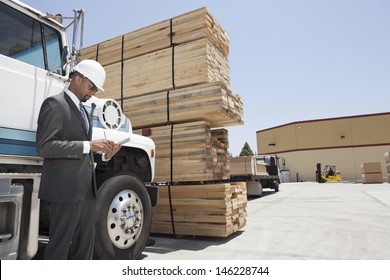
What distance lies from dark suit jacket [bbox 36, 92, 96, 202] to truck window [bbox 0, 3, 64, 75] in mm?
1024

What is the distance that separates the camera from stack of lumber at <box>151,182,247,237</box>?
16.3 ft

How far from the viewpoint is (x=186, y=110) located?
5.26m

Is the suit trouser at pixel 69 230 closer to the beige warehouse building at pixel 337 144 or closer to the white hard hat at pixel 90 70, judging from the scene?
the white hard hat at pixel 90 70

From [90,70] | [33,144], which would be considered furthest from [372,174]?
[33,144]

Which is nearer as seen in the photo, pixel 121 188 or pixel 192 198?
pixel 121 188

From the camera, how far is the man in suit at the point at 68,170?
229cm

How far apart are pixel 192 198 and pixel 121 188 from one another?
202 cm

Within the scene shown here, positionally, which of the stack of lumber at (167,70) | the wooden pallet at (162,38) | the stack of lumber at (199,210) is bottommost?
the stack of lumber at (199,210)

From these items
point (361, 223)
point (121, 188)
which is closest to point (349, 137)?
point (361, 223)

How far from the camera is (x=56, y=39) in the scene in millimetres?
3422

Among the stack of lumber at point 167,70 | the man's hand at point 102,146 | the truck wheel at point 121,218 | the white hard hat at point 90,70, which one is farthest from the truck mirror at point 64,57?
the stack of lumber at point 167,70

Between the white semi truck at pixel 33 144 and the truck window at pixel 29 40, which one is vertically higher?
the truck window at pixel 29 40

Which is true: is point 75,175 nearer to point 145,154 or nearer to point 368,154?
point 145,154

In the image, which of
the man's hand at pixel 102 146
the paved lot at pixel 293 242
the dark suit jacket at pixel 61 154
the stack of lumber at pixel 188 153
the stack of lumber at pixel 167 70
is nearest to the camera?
the dark suit jacket at pixel 61 154
